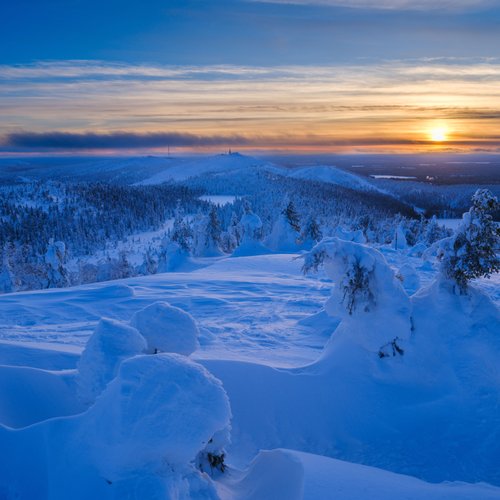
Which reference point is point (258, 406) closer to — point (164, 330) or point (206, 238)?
point (164, 330)

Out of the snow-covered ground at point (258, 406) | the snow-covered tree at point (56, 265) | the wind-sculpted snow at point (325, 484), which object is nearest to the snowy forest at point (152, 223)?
the snow-covered tree at point (56, 265)

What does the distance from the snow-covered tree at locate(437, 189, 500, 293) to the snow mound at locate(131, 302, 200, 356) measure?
632 centimetres

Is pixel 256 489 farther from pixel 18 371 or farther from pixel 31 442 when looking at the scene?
pixel 18 371

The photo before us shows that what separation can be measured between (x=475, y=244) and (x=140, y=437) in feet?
25.8

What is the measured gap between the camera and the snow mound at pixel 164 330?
213 inches

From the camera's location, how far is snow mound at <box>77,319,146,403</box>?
4699 millimetres

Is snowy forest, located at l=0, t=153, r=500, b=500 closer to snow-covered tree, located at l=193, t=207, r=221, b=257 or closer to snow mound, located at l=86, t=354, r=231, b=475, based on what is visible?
snow mound, located at l=86, t=354, r=231, b=475

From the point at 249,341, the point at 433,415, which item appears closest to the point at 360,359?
the point at 433,415

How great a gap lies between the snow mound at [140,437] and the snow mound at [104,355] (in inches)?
36.3

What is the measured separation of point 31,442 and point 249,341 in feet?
23.6

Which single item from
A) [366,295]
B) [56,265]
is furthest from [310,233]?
[366,295]

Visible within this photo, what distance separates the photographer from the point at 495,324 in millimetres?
8586

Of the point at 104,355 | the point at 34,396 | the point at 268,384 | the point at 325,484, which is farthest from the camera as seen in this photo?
the point at 268,384

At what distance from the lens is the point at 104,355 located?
4730 mm
